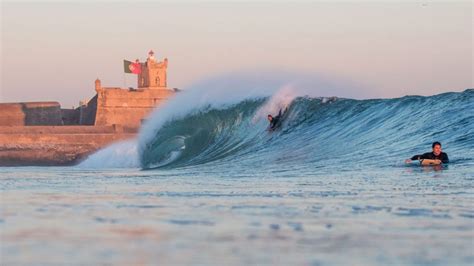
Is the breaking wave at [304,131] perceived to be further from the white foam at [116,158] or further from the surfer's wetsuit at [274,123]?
the white foam at [116,158]

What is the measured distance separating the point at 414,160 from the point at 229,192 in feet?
13.5

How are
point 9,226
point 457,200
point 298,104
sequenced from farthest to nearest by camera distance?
point 298,104 → point 457,200 → point 9,226

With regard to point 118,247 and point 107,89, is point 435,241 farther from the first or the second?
point 107,89

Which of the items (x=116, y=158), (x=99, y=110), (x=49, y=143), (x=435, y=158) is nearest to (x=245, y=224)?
(x=435, y=158)

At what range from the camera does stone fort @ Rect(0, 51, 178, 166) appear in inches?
1783

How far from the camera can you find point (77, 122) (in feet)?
184

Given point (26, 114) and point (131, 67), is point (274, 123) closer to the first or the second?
point (26, 114)

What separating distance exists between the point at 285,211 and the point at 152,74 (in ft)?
188

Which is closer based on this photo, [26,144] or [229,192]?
[229,192]

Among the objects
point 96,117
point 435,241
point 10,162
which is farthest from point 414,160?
point 96,117

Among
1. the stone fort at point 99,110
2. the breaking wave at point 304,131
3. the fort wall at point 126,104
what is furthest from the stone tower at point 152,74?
the breaking wave at point 304,131

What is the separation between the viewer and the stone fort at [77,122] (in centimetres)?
4528

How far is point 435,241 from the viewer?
529 centimetres

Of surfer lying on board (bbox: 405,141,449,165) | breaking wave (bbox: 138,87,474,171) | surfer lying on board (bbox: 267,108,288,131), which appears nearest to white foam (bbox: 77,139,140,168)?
breaking wave (bbox: 138,87,474,171)
